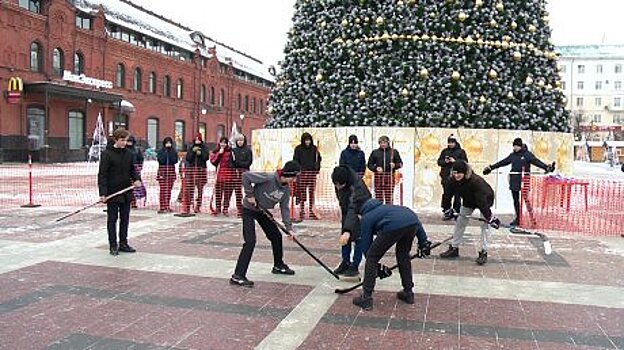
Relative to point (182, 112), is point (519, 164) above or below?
below

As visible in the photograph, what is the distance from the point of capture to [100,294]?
6.14m

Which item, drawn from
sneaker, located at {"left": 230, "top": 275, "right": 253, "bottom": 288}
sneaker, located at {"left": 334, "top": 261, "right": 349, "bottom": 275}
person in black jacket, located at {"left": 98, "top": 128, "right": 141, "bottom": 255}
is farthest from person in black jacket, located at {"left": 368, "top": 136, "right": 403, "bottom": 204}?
sneaker, located at {"left": 230, "top": 275, "right": 253, "bottom": 288}

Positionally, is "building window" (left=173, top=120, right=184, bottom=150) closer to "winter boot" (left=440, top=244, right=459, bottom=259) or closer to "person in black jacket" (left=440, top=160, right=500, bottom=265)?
"winter boot" (left=440, top=244, right=459, bottom=259)

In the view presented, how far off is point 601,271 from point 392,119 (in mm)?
6954

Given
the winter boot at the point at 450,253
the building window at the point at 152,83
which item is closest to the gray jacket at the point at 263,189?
the winter boot at the point at 450,253

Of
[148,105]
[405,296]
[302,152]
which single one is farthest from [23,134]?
[405,296]

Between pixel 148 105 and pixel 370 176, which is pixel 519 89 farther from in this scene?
pixel 148 105

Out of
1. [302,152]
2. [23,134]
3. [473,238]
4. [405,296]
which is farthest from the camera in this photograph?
[23,134]

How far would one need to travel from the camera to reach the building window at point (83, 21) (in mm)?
39281

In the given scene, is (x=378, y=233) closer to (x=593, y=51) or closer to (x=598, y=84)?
(x=598, y=84)

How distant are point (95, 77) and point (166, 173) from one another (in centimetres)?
3042

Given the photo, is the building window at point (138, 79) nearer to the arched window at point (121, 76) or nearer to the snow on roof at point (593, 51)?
A: the arched window at point (121, 76)

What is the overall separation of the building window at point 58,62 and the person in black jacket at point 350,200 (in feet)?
113

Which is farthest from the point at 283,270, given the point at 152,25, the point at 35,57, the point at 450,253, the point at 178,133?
the point at 178,133
